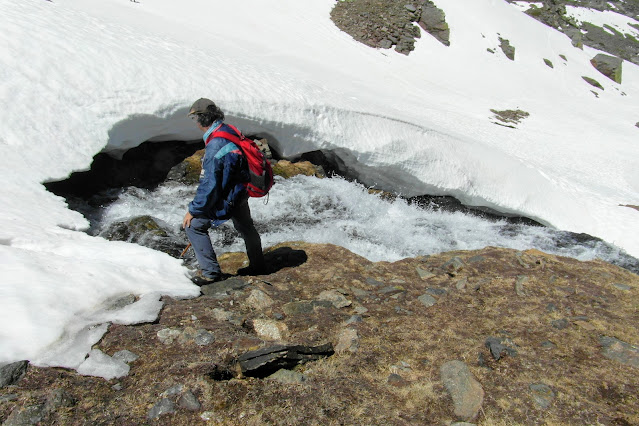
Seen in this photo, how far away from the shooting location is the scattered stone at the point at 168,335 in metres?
3.44

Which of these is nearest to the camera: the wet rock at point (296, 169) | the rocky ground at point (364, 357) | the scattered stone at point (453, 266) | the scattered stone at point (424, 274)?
the rocky ground at point (364, 357)

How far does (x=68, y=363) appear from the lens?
9.79 feet

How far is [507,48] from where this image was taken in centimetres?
3103

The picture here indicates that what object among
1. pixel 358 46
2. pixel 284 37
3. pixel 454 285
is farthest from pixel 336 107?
pixel 358 46

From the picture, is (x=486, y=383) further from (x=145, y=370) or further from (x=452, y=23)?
(x=452, y=23)

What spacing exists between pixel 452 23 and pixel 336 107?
25.3 m

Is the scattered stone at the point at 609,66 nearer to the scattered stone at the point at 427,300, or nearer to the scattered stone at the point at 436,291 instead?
the scattered stone at the point at 436,291

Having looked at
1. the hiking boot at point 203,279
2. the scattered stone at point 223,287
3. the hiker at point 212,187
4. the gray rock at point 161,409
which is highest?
the hiker at point 212,187

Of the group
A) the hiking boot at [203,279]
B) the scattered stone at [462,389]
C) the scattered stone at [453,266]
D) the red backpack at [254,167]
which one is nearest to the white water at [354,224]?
the scattered stone at [453,266]

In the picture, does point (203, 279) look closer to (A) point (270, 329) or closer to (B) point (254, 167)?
(A) point (270, 329)

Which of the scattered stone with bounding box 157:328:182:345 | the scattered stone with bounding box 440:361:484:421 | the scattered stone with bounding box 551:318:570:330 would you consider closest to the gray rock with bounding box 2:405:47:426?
the scattered stone with bounding box 157:328:182:345

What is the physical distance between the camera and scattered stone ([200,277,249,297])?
4523mm

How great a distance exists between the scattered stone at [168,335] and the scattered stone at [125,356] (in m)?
0.27

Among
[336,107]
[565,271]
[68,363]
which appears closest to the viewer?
[68,363]
